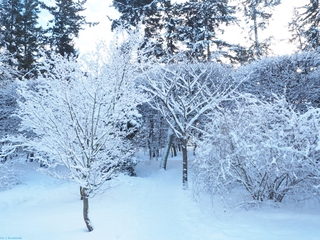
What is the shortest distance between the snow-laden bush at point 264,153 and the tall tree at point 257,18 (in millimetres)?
13317

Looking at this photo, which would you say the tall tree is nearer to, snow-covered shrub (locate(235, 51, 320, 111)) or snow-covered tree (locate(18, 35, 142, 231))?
snow-covered shrub (locate(235, 51, 320, 111))

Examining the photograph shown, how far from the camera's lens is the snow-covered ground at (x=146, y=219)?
14.6ft

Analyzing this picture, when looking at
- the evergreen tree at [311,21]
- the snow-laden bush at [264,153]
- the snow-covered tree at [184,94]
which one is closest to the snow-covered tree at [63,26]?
the snow-covered tree at [184,94]

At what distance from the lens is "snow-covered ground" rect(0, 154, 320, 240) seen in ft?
14.6

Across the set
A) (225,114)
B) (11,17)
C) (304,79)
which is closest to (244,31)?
(304,79)

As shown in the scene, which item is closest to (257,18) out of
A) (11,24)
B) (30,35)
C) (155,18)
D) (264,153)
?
(155,18)

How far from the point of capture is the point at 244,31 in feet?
59.0

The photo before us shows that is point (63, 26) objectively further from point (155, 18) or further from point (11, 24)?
point (155, 18)

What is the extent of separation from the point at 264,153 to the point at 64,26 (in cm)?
1817

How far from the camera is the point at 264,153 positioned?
530 cm

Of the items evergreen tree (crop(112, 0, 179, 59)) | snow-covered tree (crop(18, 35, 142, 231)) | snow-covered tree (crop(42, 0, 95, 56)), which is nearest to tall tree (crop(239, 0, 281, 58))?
evergreen tree (crop(112, 0, 179, 59))

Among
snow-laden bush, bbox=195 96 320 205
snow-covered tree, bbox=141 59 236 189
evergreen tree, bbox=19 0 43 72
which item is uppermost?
evergreen tree, bbox=19 0 43 72

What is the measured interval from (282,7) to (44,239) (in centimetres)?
2069

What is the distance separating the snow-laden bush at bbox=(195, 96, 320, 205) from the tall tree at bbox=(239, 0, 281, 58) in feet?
43.7
